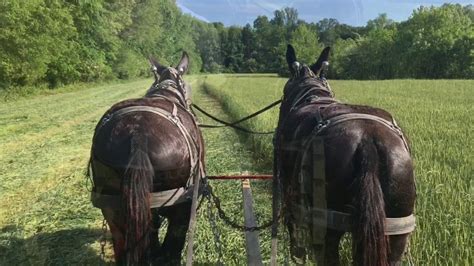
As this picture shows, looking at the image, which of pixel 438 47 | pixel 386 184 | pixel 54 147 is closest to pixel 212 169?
pixel 54 147

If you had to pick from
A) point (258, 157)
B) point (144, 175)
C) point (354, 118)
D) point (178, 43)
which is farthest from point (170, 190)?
point (178, 43)

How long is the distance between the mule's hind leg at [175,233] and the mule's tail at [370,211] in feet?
5.21

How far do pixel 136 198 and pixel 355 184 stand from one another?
1.56 m

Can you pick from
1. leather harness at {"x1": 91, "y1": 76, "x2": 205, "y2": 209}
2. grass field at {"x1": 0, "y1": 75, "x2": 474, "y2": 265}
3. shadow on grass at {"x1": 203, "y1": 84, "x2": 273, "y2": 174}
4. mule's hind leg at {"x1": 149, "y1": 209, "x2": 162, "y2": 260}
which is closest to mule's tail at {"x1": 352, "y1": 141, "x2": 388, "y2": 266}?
grass field at {"x1": 0, "y1": 75, "x2": 474, "y2": 265}

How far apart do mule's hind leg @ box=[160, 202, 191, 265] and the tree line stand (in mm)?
2431

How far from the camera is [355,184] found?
2.90m

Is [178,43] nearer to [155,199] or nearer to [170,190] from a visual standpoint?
[170,190]

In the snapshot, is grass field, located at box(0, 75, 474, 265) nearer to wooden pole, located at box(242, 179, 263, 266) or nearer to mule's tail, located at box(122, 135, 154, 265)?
A: wooden pole, located at box(242, 179, 263, 266)

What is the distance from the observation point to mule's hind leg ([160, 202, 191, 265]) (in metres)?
3.89

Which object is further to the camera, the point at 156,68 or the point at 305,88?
the point at 156,68

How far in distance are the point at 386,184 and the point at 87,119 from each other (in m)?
14.8

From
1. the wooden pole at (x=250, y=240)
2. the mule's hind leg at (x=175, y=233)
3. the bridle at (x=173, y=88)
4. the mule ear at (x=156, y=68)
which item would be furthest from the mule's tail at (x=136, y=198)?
the mule ear at (x=156, y=68)

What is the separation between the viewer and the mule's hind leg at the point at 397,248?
3070 mm

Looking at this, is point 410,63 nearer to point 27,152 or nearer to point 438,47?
point 438,47
